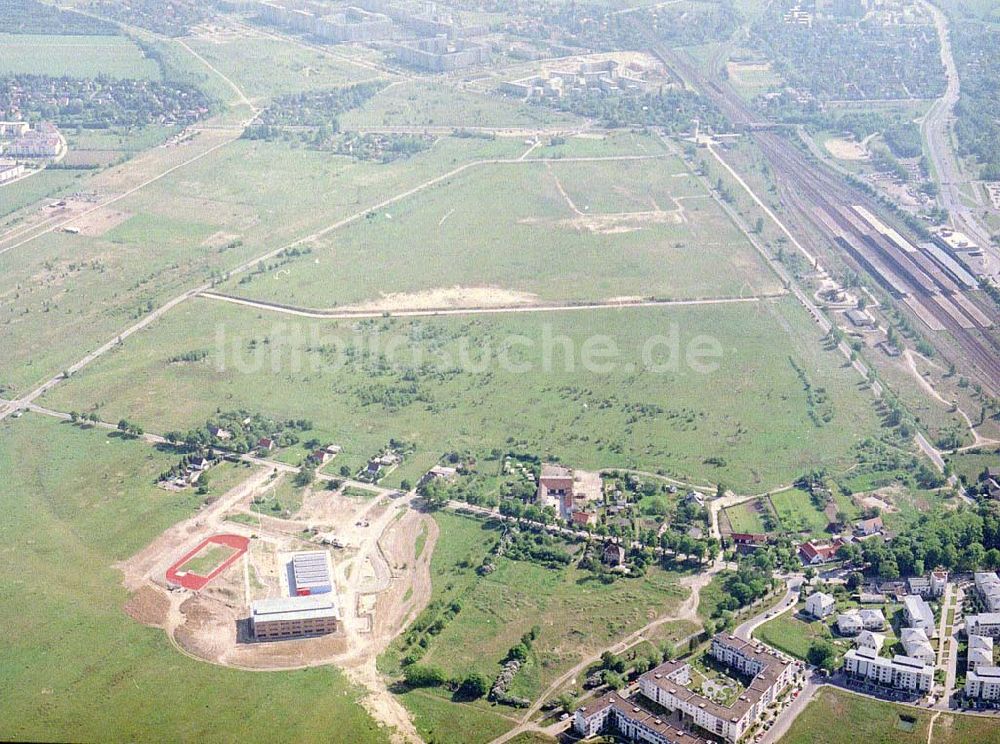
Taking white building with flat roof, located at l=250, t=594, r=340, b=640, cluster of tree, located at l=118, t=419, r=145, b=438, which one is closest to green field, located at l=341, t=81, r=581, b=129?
cluster of tree, located at l=118, t=419, r=145, b=438

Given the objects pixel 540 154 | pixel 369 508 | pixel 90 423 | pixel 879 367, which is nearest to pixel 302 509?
pixel 369 508

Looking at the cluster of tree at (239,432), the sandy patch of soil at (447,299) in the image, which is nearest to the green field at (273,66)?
the sandy patch of soil at (447,299)

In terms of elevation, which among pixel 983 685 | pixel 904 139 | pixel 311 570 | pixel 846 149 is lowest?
pixel 311 570

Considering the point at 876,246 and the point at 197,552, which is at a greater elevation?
the point at 876,246

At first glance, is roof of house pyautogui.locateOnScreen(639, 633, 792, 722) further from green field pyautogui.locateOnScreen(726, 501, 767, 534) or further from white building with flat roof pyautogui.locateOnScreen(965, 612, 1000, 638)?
green field pyautogui.locateOnScreen(726, 501, 767, 534)

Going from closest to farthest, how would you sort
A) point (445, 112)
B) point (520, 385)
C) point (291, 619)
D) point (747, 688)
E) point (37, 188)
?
point (747, 688), point (291, 619), point (520, 385), point (37, 188), point (445, 112)

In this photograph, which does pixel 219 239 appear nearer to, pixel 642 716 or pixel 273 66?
pixel 273 66

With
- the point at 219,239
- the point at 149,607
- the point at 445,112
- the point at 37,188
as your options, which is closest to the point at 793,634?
the point at 149,607

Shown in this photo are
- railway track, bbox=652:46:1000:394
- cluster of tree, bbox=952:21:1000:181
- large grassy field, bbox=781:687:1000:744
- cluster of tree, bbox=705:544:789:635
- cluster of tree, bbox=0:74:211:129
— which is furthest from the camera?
cluster of tree, bbox=0:74:211:129
